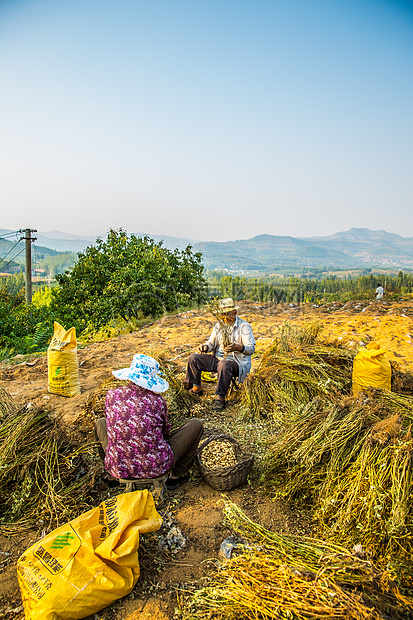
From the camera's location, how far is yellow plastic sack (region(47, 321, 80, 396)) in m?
4.43

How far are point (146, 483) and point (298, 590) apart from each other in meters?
1.23

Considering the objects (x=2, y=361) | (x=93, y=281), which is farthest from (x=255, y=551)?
(x=93, y=281)

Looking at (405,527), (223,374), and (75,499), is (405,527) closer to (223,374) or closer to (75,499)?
(75,499)

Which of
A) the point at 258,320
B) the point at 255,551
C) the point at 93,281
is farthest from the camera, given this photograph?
the point at 93,281

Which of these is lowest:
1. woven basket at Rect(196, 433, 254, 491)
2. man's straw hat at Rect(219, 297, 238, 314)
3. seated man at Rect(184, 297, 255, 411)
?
woven basket at Rect(196, 433, 254, 491)

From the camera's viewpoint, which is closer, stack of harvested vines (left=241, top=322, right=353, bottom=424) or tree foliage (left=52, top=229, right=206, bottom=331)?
stack of harvested vines (left=241, top=322, right=353, bottom=424)

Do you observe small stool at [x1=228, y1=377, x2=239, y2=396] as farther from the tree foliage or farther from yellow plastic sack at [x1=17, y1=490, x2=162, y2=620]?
the tree foliage

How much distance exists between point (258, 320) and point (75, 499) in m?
7.37

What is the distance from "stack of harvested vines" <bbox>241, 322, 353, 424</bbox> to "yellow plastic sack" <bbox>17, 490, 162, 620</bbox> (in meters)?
2.03

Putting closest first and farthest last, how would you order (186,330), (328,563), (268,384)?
1. (328,563)
2. (268,384)
3. (186,330)

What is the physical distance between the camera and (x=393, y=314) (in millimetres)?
9109

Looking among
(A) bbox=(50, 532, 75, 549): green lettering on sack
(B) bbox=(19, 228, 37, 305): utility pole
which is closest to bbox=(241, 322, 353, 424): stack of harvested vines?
(A) bbox=(50, 532, 75, 549): green lettering on sack

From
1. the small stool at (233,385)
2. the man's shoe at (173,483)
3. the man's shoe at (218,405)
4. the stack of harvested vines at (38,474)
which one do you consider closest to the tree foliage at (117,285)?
the small stool at (233,385)

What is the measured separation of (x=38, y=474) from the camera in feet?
8.48
